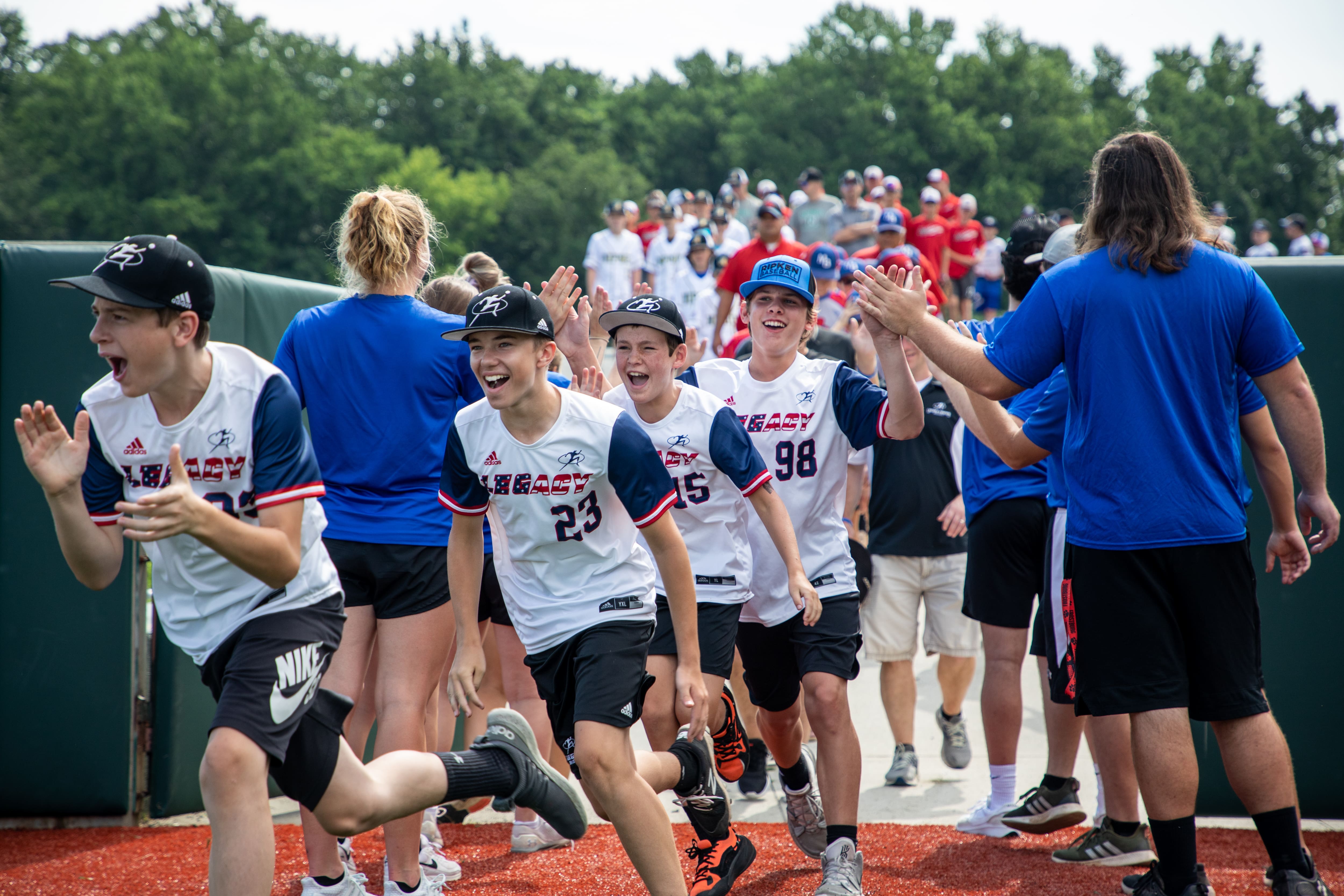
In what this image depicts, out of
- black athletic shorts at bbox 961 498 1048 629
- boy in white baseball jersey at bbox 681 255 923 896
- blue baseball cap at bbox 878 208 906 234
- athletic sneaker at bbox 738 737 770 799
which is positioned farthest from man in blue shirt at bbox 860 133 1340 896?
blue baseball cap at bbox 878 208 906 234

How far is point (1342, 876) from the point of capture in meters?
4.56

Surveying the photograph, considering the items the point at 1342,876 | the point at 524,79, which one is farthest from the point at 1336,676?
the point at 524,79

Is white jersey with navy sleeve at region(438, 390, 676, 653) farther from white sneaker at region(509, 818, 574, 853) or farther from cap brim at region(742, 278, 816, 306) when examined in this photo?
white sneaker at region(509, 818, 574, 853)

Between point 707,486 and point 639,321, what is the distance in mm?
688

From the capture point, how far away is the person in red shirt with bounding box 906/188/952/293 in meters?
17.6

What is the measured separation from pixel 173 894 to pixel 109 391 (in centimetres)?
234

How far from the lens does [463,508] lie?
12.3 feet

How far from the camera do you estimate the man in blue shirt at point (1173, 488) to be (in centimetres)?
340

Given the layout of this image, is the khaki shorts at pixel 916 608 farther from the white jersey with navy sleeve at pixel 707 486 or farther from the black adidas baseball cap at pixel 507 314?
the black adidas baseball cap at pixel 507 314

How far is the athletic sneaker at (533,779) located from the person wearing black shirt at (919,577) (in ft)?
10.2

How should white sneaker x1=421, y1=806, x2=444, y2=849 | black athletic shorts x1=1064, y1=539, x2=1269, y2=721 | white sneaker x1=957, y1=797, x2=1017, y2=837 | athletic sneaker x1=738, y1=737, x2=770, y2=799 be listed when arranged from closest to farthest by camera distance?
1. black athletic shorts x1=1064, y1=539, x2=1269, y2=721
2. white sneaker x1=421, y1=806, x2=444, y2=849
3. white sneaker x1=957, y1=797, x2=1017, y2=837
4. athletic sneaker x1=738, y1=737, x2=770, y2=799

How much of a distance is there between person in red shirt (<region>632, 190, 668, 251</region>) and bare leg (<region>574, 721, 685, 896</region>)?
48.1 feet

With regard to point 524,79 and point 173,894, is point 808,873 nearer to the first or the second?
point 173,894

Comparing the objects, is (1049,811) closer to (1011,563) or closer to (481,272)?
(1011,563)
